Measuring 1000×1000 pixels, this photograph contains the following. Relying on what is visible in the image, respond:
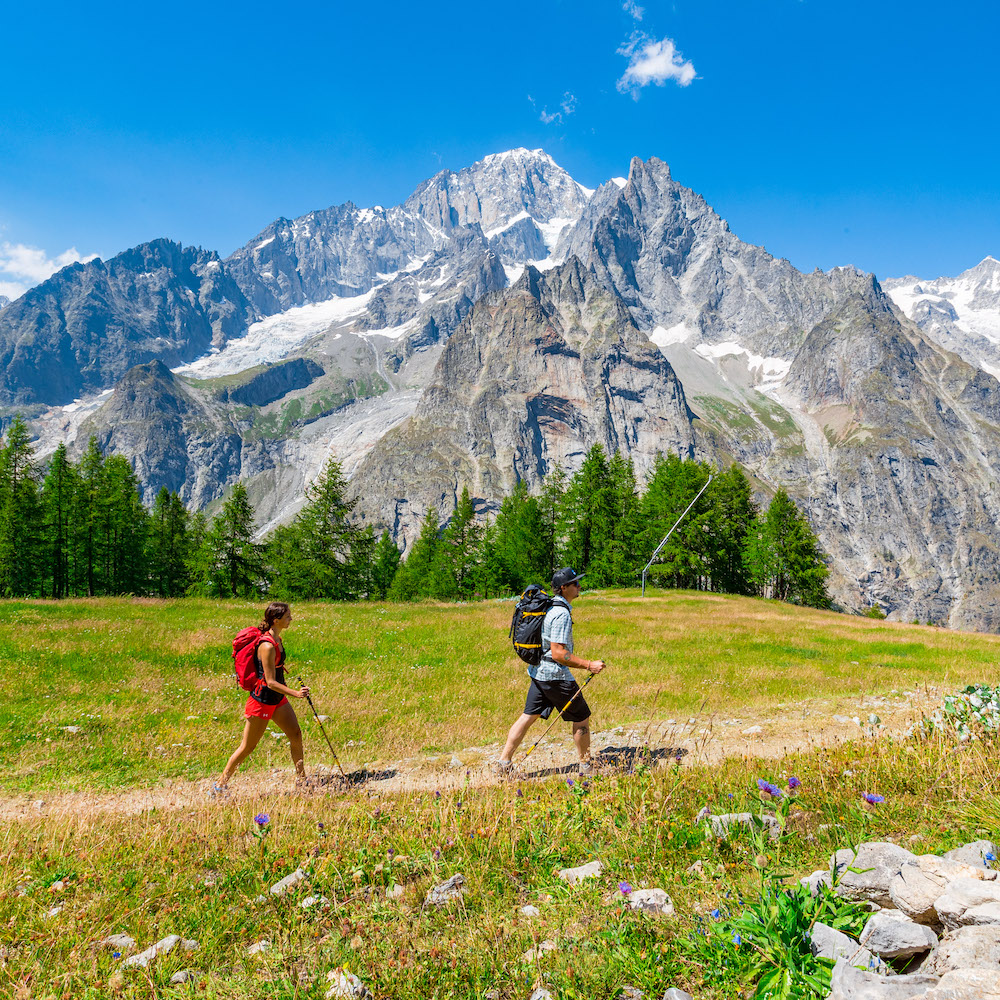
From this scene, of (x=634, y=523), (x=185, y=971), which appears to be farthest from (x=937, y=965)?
(x=634, y=523)

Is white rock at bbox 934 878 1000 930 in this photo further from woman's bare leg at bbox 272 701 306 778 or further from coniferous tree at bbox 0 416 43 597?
coniferous tree at bbox 0 416 43 597

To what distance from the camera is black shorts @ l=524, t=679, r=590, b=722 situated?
8.08 meters

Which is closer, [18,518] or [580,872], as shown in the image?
[580,872]

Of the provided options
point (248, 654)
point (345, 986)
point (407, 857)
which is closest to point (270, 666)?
point (248, 654)

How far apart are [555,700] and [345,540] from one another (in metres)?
43.9

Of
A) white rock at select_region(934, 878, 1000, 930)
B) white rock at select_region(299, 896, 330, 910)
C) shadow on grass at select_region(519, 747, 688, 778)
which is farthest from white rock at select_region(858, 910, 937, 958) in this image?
shadow on grass at select_region(519, 747, 688, 778)

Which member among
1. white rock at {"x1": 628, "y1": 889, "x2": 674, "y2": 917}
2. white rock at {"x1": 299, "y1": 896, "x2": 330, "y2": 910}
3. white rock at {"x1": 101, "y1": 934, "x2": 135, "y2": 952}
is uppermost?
white rock at {"x1": 628, "y1": 889, "x2": 674, "y2": 917}

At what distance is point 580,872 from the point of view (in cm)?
449

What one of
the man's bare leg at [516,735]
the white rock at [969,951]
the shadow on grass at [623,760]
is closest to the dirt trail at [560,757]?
the shadow on grass at [623,760]

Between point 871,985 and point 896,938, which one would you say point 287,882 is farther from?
point 896,938

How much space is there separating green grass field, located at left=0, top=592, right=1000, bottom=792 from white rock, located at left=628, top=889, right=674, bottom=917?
3.75m

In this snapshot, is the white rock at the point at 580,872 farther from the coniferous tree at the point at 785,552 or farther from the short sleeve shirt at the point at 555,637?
the coniferous tree at the point at 785,552

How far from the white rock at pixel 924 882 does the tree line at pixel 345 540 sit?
47.1 metres

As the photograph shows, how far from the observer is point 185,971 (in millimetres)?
3502
